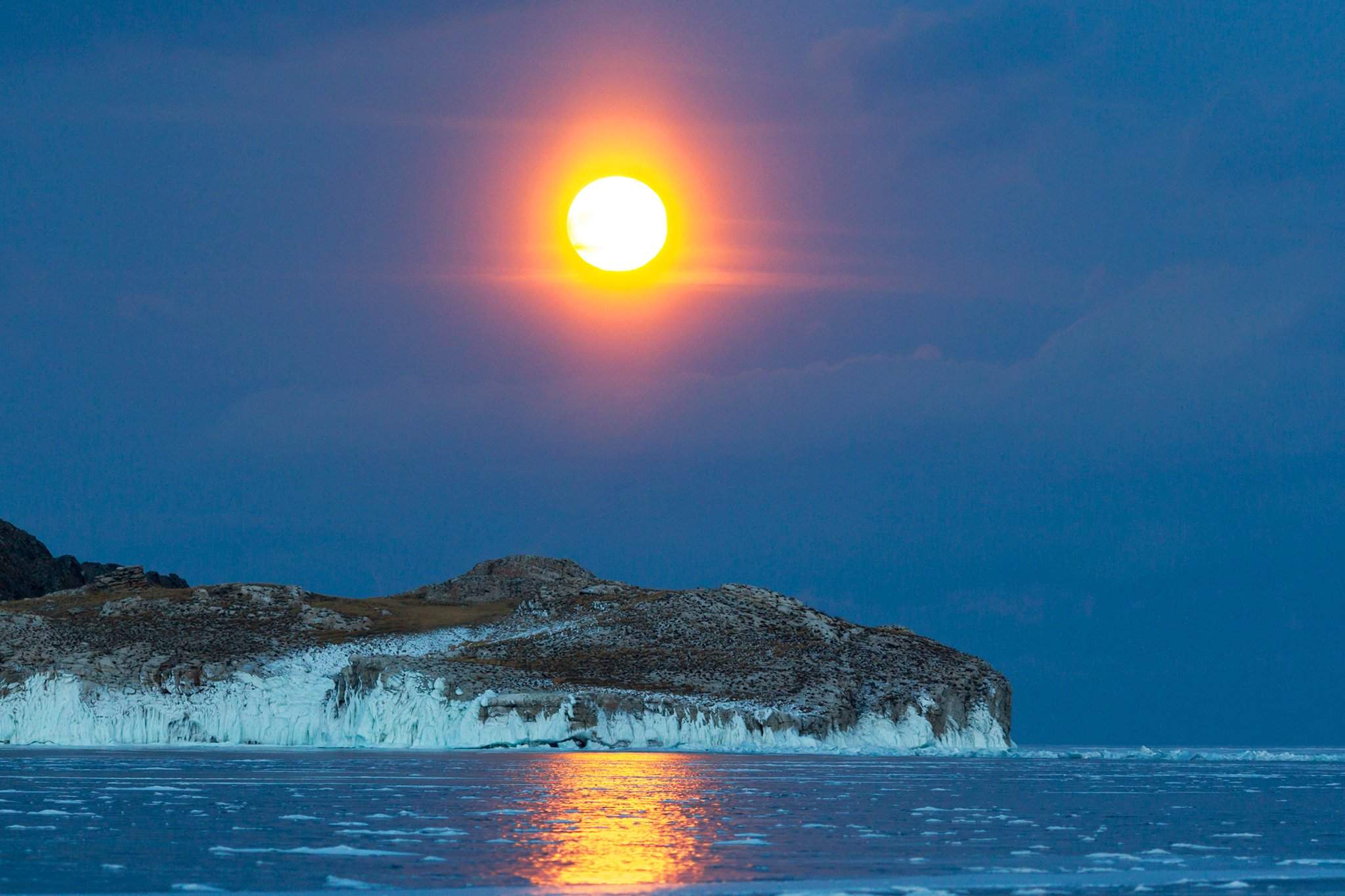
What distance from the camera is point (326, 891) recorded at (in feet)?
64.0

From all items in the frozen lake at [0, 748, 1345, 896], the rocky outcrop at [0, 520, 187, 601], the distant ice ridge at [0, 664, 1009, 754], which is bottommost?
Answer: the frozen lake at [0, 748, 1345, 896]

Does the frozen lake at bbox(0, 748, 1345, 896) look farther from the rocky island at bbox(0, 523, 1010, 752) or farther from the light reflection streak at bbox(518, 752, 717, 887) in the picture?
the rocky island at bbox(0, 523, 1010, 752)

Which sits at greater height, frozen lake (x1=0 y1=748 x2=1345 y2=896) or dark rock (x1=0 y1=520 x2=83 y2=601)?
dark rock (x1=0 y1=520 x2=83 y2=601)

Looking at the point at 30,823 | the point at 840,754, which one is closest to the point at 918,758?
the point at 840,754

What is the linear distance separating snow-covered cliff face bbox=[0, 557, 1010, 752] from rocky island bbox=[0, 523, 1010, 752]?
0.17 meters

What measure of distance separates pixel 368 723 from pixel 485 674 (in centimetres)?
830

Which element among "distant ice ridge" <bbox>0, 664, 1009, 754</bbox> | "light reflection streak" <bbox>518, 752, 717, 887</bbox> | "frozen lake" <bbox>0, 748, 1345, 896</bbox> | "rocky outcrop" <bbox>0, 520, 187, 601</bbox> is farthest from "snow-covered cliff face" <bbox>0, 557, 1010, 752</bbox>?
"rocky outcrop" <bbox>0, 520, 187, 601</bbox>

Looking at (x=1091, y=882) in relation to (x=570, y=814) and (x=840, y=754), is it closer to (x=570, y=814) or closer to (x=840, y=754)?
(x=570, y=814)

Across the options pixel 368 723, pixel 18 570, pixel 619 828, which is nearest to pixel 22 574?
pixel 18 570

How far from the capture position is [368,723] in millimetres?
93188

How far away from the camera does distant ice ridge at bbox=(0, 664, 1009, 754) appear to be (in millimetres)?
91062

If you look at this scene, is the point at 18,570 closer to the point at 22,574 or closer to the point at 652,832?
the point at 22,574

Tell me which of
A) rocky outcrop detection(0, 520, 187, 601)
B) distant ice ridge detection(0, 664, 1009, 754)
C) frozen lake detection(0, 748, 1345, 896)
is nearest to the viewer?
frozen lake detection(0, 748, 1345, 896)

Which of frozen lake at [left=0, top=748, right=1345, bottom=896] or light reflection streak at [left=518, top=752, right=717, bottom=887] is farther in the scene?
light reflection streak at [left=518, top=752, right=717, bottom=887]
